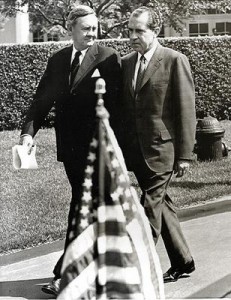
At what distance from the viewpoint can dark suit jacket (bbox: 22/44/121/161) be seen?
4.80m

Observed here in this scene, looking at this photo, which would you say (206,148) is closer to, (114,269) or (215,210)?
(215,210)

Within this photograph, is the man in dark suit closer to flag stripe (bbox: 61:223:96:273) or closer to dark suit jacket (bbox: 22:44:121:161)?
dark suit jacket (bbox: 22:44:121:161)

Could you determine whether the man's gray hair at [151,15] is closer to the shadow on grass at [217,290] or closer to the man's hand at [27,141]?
the man's hand at [27,141]

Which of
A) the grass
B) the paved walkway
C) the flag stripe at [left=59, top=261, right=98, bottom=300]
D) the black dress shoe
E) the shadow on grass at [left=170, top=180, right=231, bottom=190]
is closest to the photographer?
the flag stripe at [left=59, top=261, right=98, bottom=300]

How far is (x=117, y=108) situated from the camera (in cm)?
495

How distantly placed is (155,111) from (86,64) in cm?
56

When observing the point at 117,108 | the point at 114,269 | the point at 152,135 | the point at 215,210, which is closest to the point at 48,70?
the point at 117,108

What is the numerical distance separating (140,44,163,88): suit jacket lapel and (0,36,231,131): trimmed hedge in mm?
8406

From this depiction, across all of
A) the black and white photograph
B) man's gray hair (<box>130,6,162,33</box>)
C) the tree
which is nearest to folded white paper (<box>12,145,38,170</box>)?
the black and white photograph

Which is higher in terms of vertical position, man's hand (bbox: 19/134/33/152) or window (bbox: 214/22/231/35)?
window (bbox: 214/22/231/35)

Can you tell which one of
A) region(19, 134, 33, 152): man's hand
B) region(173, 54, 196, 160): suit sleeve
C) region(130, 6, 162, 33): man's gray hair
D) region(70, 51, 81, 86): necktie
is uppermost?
region(130, 6, 162, 33): man's gray hair

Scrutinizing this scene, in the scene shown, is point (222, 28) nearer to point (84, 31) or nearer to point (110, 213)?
point (84, 31)

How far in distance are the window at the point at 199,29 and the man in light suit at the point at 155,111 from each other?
19.9m

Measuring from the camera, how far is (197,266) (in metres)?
5.48
